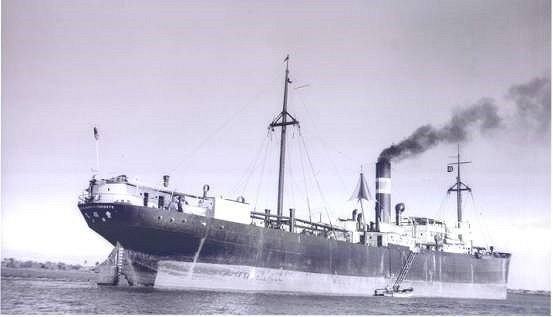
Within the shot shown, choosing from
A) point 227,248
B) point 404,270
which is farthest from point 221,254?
point 404,270

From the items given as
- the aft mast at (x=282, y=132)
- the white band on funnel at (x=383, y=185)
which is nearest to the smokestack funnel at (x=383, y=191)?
the white band on funnel at (x=383, y=185)

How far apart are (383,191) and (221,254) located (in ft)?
61.2

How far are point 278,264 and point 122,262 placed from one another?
771cm

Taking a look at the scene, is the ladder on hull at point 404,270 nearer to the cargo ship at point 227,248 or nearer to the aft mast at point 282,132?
the cargo ship at point 227,248

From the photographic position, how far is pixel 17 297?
71.0ft

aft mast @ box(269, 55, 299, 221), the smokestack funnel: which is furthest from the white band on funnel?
aft mast @ box(269, 55, 299, 221)

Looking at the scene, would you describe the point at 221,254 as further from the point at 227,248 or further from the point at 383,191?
the point at 383,191

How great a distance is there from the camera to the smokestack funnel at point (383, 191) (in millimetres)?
38938

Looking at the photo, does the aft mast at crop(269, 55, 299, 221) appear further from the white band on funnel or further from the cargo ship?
the white band on funnel

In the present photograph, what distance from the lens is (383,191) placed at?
1551 inches

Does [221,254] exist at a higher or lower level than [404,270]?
higher

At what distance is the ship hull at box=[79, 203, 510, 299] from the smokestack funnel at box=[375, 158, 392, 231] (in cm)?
741

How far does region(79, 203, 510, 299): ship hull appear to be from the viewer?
75.7ft

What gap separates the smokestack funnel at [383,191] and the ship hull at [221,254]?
741cm
